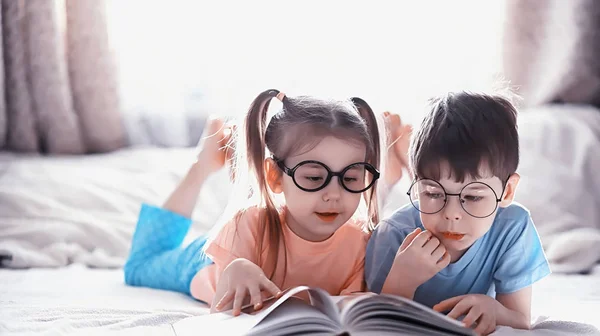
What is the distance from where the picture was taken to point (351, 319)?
37.3 inches

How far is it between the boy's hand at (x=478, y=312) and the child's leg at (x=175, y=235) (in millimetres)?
633

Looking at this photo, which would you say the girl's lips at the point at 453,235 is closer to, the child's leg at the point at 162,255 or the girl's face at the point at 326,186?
the girl's face at the point at 326,186

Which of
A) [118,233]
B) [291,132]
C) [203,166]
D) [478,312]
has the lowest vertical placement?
[118,233]

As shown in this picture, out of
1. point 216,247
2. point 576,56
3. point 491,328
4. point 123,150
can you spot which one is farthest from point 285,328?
point 576,56

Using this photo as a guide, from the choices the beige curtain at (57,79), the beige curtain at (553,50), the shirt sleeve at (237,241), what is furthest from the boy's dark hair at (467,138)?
the beige curtain at (57,79)

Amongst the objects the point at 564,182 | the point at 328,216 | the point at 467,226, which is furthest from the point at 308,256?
the point at 564,182

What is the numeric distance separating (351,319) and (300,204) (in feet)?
1.14

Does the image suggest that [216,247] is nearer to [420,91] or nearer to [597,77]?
[420,91]

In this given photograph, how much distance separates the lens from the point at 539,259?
1.22 meters

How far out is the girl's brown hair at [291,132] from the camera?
127 cm

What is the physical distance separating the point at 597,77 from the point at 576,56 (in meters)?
0.10

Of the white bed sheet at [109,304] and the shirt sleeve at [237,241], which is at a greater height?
the shirt sleeve at [237,241]

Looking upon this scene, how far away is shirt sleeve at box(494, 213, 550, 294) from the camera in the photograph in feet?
3.96

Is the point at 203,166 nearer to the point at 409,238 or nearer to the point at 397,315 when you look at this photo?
the point at 409,238
